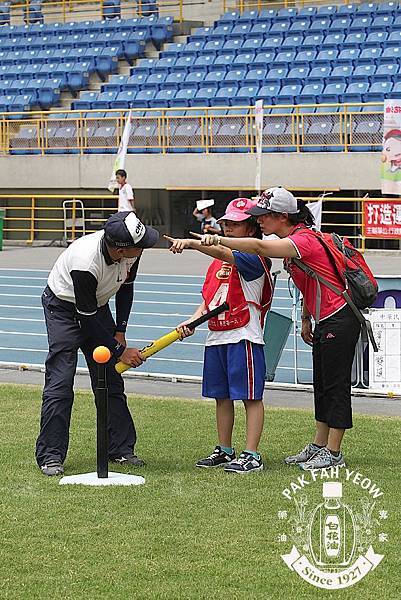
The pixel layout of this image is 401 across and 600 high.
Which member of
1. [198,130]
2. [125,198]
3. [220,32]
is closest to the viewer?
[125,198]

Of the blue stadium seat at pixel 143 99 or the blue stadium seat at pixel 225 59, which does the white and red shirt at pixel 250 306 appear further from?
the blue stadium seat at pixel 225 59

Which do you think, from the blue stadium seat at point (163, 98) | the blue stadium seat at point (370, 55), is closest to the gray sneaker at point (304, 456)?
the blue stadium seat at point (370, 55)

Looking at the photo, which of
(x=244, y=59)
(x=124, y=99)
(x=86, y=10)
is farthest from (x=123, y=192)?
(x=86, y=10)

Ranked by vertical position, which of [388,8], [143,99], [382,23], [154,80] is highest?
[388,8]

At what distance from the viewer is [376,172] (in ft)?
85.1

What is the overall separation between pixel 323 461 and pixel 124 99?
24688 mm

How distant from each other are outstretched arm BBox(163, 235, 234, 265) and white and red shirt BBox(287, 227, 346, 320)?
396 mm

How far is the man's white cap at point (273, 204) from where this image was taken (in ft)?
22.9

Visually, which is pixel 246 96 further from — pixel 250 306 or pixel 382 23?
pixel 250 306

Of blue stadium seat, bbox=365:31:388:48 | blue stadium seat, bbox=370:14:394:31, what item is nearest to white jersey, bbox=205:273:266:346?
blue stadium seat, bbox=365:31:388:48

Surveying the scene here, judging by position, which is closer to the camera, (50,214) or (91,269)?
(91,269)

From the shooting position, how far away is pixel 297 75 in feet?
95.5

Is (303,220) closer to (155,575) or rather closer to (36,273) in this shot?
(155,575)

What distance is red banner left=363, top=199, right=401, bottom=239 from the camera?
2444cm
